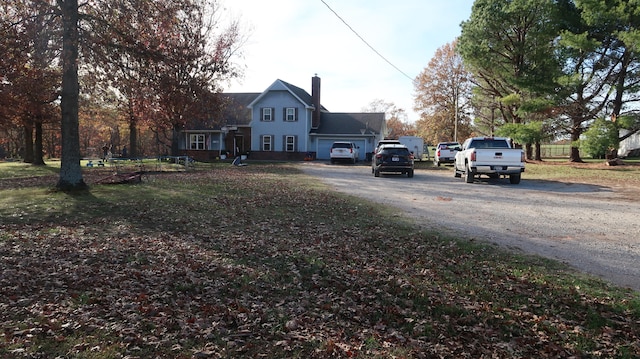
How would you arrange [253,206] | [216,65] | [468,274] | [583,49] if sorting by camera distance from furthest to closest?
[216,65]
[583,49]
[253,206]
[468,274]

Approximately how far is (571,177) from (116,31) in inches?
850

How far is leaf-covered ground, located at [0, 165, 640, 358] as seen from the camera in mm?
3615

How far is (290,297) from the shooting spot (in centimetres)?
475

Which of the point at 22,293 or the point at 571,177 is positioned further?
the point at 571,177

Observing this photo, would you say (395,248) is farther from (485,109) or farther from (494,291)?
(485,109)

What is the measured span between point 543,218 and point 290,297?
730 cm

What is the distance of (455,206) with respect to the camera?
11.4m

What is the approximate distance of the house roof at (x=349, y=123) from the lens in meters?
41.6

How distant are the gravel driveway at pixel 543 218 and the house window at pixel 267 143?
25969mm

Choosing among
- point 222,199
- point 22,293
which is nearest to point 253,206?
point 222,199

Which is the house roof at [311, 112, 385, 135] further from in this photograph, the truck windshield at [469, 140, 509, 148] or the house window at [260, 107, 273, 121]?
the truck windshield at [469, 140, 509, 148]

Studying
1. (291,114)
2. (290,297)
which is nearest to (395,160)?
(290,297)

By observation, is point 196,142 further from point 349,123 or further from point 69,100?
point 69,100

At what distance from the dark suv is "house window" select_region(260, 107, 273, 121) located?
22062 millimetres
